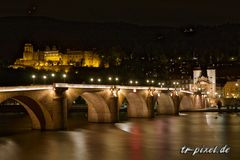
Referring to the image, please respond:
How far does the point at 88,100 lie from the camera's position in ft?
206

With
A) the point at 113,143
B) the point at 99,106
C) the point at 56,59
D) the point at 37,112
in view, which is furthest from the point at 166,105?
the point at 56,59

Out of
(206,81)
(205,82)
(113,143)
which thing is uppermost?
(206,81)

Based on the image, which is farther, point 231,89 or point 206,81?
point 206,81

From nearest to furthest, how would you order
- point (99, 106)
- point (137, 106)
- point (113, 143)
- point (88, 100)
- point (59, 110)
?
point (113, 143) → point (59, 110) → point (88, 100) → point (99, 106) → point (137, 106)

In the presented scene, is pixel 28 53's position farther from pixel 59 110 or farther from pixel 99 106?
pixel 59 110

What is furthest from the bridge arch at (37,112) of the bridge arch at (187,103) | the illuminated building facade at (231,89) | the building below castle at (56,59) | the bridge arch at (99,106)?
the building below castle at (56,59)

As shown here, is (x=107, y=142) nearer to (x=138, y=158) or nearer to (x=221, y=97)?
(x=138, y=158)

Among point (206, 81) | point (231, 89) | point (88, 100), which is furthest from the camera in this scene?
point (206, 81)

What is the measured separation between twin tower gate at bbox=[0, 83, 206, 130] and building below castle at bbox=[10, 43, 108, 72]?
89.6 meters

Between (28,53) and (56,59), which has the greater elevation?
(28,53)

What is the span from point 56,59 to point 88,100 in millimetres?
129762

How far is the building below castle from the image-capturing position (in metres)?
185

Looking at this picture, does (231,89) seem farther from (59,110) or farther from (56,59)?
(59,110)

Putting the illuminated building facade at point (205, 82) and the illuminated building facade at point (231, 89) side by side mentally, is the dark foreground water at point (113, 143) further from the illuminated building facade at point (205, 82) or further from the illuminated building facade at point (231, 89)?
the illuminated building facade at point (205, 82)
